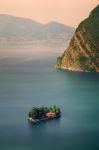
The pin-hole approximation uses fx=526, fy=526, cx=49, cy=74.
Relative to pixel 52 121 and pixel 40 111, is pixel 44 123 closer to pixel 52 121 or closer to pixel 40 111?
pixel 52 121

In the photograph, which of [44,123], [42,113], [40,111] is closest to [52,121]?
[44,123]

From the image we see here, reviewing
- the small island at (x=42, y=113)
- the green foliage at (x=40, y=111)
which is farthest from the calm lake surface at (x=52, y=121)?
the green foliage at (x=40, y=111)

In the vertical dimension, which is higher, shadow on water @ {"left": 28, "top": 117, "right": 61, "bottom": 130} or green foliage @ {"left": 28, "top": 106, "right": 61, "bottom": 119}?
green foliage @ {"left": 28, "top": 106, "right": 61, "bottom": 119}

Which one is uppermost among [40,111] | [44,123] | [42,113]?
[40,111]

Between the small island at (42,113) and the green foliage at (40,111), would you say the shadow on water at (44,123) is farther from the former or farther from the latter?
the green foliage at (40,111)

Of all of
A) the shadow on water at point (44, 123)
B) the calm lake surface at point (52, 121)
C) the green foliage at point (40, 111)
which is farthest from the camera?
the green foliage at point (40, 111)

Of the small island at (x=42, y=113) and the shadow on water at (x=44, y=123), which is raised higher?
the small island at (x=42, y=113)

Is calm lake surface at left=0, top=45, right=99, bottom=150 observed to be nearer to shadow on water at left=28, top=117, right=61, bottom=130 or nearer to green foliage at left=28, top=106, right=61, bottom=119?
shadow on water at left=28, top=117, right=61, bottom=130

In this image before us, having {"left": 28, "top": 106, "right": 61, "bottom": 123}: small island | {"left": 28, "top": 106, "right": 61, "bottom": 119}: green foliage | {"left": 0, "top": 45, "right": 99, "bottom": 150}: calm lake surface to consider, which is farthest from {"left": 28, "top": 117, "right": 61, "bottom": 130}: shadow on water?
{"left": 28, "top": 106, "right": 61, "bottom": 119}: green foliage

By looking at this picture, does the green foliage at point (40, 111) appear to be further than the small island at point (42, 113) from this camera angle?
Yes
